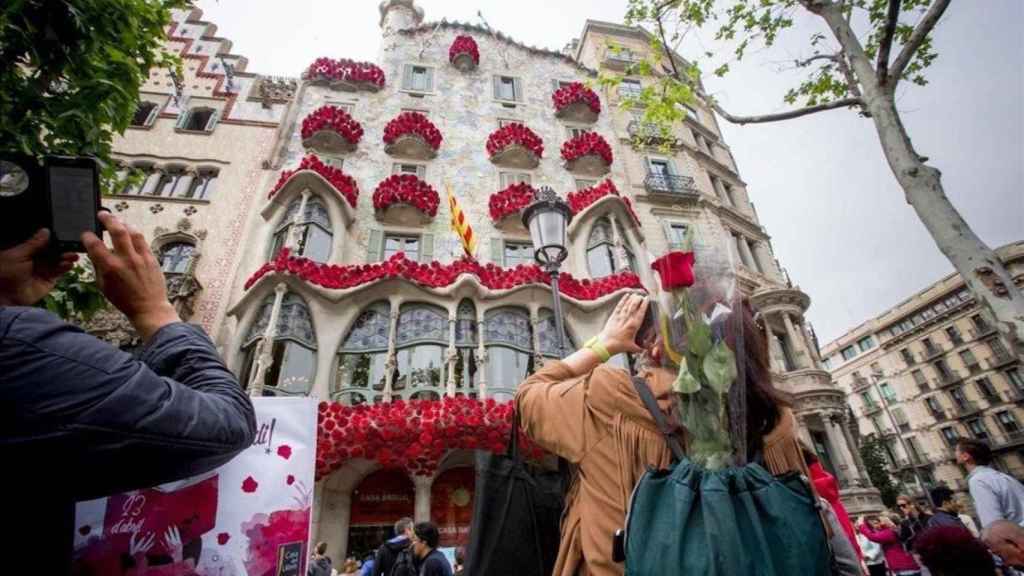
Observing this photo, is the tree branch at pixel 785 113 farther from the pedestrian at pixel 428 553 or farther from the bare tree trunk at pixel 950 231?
the pedestrian at pixel 428 553

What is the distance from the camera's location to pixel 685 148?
805 inches

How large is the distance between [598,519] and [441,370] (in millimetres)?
10236

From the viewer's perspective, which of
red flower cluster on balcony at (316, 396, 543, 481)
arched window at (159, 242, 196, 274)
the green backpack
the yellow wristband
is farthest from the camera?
arched window at (159, 242, 196, 274)

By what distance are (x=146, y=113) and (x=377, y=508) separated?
1557cm

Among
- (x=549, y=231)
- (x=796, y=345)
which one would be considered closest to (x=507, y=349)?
(x=549, y=231)

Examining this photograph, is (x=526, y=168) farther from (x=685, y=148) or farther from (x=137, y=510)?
(x=137, y=510)

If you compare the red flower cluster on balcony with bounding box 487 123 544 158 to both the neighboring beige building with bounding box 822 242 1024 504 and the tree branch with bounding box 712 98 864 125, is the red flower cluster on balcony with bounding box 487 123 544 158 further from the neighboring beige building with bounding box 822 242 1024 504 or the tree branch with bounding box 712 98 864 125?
the neighboring beige building with bounding box 822 242 1024 504

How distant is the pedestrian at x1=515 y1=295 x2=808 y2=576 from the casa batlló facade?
8243 mm

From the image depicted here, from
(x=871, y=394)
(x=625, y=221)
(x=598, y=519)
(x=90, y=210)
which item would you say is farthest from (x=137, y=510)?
(x=871, y=394)

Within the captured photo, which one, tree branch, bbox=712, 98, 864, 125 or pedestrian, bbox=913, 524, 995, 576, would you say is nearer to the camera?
pedestrian, bbox=913, 524, 995, 576

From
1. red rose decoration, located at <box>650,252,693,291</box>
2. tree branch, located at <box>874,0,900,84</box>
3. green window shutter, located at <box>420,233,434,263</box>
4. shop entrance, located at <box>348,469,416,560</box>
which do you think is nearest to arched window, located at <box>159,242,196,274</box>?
green window shutter, located at <box>420,233,434,263</box>

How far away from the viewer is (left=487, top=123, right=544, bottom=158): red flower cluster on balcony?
55.8ft

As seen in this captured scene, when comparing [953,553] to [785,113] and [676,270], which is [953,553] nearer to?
[676,270]

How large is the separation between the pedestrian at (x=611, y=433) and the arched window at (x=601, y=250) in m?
12.9
